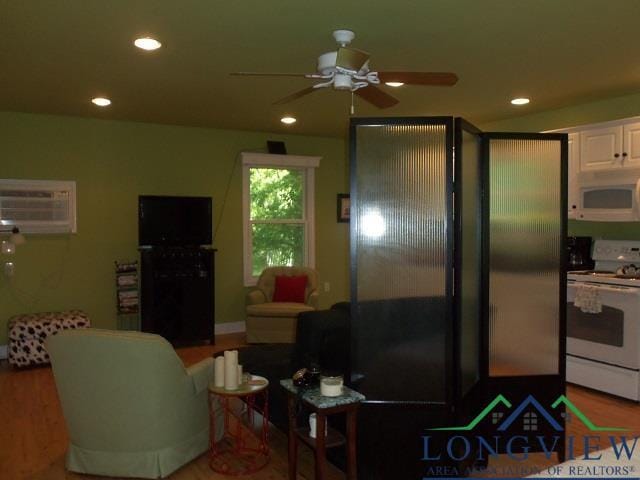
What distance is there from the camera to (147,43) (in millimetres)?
3426

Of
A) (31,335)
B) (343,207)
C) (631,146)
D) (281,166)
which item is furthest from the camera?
(343,207)

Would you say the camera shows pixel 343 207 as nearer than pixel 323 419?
No

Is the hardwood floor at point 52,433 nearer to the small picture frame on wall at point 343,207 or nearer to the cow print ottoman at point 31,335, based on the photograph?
the cow print ottoman at point 31,335

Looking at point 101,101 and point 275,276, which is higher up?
point 101,101

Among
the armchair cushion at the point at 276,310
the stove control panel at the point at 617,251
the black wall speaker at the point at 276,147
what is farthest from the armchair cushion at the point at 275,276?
the stove control panel at the point at 617,251

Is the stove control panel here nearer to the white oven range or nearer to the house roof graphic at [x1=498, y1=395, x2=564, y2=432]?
the white oven range

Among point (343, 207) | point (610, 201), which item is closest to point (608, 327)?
point (610, 201)

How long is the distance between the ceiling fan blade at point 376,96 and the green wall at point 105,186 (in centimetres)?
370

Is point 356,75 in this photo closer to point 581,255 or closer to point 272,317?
point 581,255

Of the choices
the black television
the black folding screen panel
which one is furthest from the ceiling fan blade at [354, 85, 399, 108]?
the black television

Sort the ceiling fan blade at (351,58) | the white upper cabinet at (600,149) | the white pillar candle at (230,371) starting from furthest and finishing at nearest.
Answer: the white upper cabinet at (600,149) < the white pillar candle at (230,371) < the ceiling fan blade at (351,58)

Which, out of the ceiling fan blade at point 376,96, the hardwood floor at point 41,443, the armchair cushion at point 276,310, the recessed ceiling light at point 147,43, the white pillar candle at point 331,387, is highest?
the recessed ceiling light at point 147,43

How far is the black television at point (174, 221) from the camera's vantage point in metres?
Result: 6.15

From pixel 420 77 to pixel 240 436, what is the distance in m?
2.48
